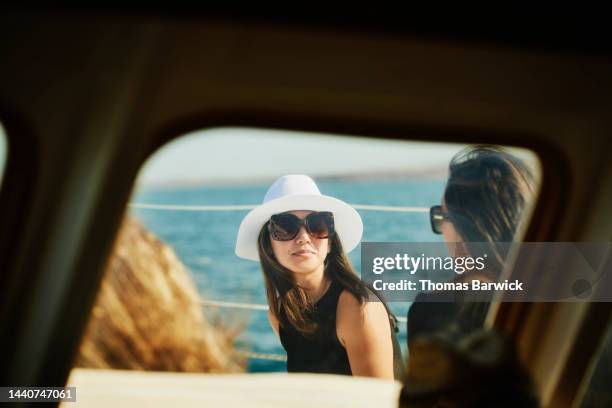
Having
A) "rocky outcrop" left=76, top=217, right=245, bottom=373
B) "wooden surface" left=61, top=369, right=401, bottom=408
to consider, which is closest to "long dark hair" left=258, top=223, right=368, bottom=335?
"wooden surface" left=61, top=369, right=401, bottom=408

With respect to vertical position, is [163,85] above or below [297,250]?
above

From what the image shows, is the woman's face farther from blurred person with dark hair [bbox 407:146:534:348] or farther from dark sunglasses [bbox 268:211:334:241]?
blurred person with dark hair [bbox 407:146:534:348]

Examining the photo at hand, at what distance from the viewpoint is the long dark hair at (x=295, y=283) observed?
1.96 metres

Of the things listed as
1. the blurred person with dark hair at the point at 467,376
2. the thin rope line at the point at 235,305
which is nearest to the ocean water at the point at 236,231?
the thin rope line at the point at 235,305

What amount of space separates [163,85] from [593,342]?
1.44 metres

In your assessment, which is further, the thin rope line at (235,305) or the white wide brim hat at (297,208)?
the thin rope line at (235,305)

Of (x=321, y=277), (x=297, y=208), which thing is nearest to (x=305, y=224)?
(x=297, y=208)

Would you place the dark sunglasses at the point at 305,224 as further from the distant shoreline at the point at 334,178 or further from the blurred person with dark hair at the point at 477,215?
the blurred person with dark hair at the point at 477,215

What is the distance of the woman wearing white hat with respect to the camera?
1967 mm

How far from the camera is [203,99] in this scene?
184 centimetres

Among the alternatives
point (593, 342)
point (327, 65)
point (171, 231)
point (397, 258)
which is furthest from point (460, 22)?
point (171, 231)

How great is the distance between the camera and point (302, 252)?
1.99m

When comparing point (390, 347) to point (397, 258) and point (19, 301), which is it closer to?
point (397, 258)

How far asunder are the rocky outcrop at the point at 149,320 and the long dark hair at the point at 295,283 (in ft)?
0.92
